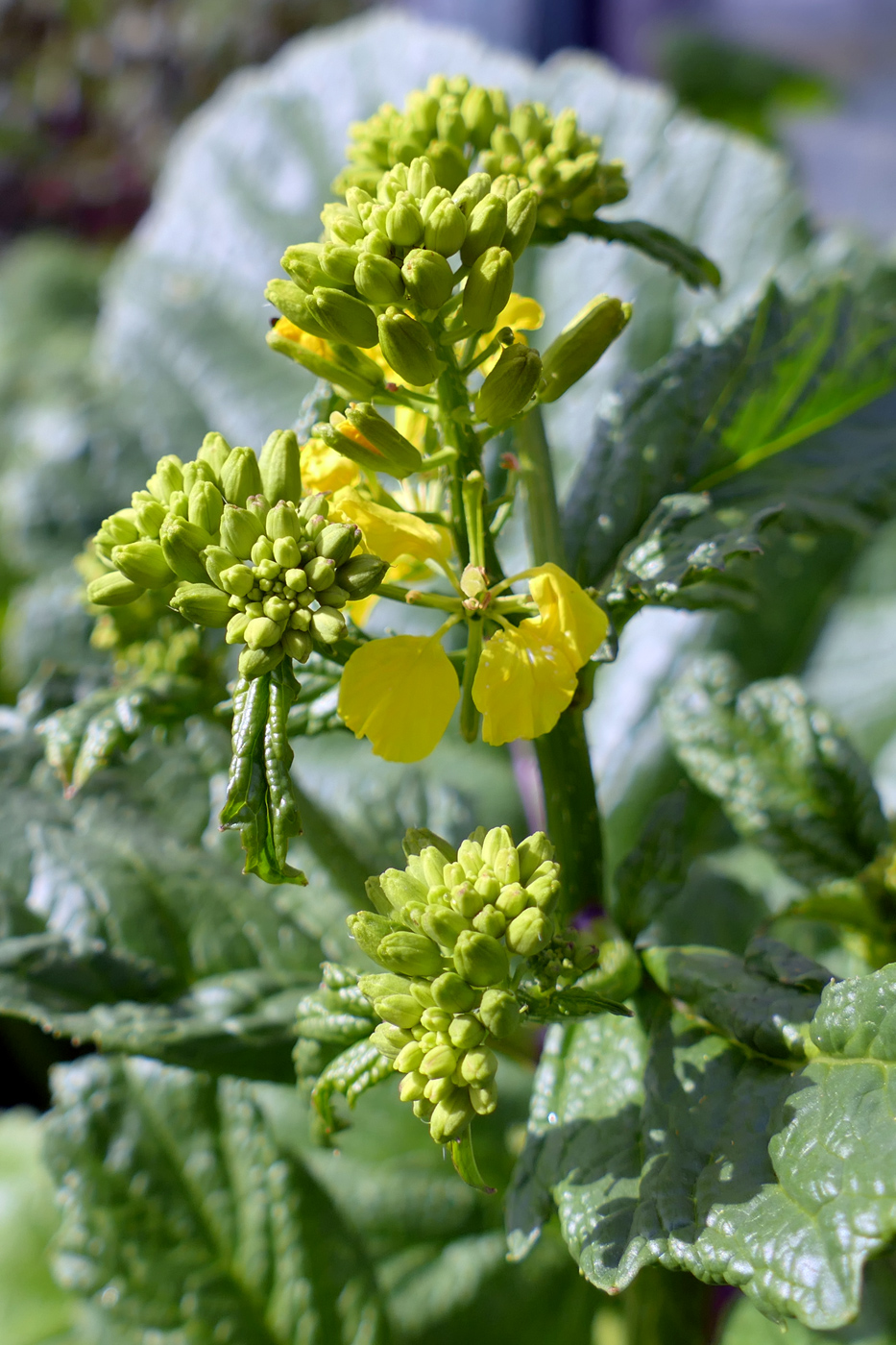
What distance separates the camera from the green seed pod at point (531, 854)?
1.64ft

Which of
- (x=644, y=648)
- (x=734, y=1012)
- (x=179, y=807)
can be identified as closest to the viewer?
(x=734, y=1012)

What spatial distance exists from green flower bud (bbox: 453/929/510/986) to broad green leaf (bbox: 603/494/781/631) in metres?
0.19

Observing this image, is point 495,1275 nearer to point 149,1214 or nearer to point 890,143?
point 149,1214

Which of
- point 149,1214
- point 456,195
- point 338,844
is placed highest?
point 456,195

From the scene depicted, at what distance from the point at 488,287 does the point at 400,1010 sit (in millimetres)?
314

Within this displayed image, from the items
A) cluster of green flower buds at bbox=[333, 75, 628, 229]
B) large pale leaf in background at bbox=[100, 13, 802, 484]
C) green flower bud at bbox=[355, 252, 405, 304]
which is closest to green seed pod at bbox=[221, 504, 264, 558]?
green flower bud at bbox=[355, 252, 405, 304]

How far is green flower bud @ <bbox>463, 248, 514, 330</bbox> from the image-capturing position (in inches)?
18.5

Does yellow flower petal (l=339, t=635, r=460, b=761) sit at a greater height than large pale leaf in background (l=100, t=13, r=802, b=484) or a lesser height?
lesser

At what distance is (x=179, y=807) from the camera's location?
94cm

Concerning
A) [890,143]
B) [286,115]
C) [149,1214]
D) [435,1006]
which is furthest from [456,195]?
[890,143]

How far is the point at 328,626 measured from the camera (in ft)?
1.46

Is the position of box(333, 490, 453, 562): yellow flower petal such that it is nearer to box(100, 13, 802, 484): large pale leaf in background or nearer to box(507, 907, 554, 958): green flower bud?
box(507, 907, 554, 958): green flower bud

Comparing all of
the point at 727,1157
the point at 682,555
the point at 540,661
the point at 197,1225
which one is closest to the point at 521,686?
the point at 540,661

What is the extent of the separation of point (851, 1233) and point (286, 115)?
4.71ft
